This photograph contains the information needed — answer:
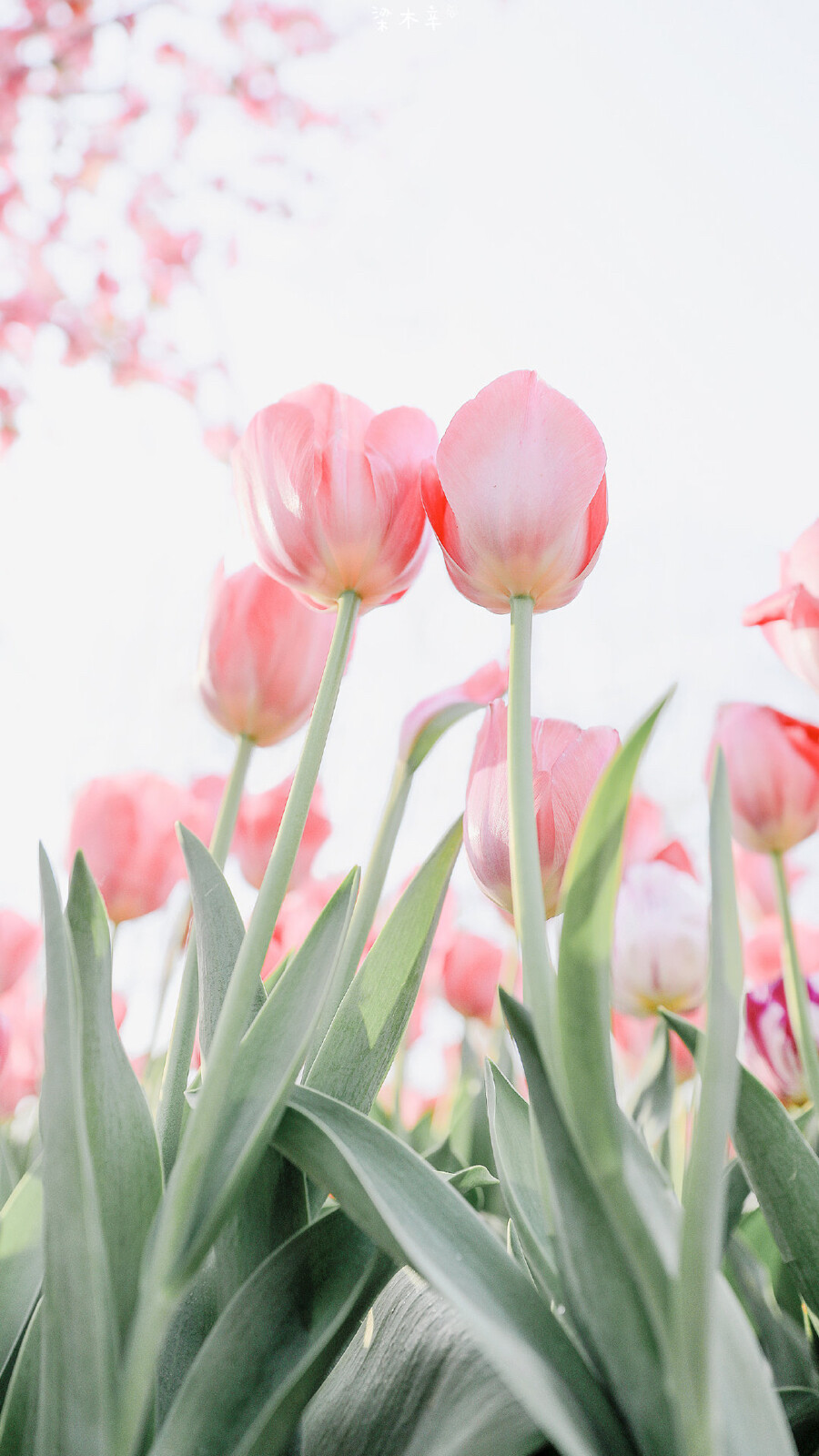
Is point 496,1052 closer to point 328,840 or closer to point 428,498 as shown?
point 328,840

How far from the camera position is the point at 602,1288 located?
20 centimetres

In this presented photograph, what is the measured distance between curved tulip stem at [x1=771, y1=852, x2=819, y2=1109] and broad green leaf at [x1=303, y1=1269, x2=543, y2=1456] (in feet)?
0.61

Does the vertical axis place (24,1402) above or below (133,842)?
below

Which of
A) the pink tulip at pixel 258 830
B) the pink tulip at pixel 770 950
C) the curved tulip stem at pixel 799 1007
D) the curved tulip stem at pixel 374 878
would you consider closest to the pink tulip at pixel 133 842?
the pink tulip at pixel 258 830

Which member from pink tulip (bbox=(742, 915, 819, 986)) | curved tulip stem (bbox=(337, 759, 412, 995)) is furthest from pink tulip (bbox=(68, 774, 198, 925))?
pink tulip (bbox=(742, 915, 819, 986))

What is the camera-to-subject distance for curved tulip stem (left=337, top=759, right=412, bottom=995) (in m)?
0.32

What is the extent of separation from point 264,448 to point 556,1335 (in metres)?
0.26

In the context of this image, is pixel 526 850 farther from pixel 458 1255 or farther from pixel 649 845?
pixel 649 845

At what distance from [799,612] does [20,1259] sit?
38cm

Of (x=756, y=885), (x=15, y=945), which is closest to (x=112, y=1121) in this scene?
(x=15, y=945)

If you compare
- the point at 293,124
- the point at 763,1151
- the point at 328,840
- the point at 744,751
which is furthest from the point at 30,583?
the point at 763,1151

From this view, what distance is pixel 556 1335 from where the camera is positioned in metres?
0.21

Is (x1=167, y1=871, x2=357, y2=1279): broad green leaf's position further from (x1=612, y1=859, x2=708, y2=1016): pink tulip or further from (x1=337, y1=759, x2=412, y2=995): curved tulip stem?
(x1=612, y1=859, x2=708, y2=1016): pink tulip

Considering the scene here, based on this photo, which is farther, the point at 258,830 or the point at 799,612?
the point at 258,830
